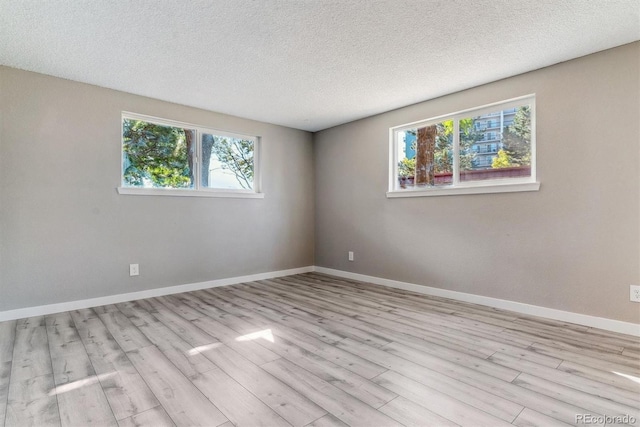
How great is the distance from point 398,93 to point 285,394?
313 centimetres

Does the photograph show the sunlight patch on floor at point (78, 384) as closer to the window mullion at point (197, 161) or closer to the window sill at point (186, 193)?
the window sill at point (186, 193)

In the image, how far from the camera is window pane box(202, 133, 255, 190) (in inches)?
164

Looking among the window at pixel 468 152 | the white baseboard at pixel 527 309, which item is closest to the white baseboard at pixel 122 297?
the white baseboard at pixel 527 309

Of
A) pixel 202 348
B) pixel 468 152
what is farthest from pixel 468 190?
pixel 202 348

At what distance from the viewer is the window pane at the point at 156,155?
3551 millimetres

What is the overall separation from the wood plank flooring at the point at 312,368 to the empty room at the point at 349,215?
0.06ft

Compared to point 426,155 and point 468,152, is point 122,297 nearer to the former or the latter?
point 426,155

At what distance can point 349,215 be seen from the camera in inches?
183

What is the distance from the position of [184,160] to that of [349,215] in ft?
7.73

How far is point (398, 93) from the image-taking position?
11.5 feet

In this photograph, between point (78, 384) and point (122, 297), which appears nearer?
point (78, 384)

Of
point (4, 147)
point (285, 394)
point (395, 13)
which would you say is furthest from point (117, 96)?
point (285, 394)

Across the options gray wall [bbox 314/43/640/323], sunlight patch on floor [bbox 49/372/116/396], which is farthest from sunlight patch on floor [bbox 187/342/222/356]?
gray wall [bbox 314/43/640/323]

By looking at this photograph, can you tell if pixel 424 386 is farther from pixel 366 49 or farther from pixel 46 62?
pixel 46 62
